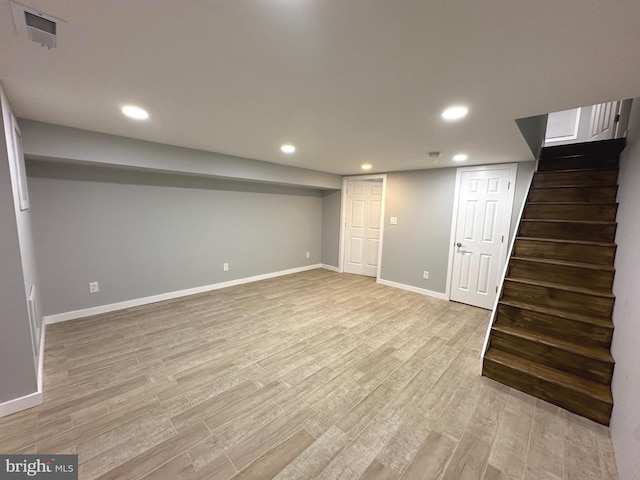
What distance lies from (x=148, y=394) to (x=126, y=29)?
232cm

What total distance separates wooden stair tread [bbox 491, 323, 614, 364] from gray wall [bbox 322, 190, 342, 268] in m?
3.88

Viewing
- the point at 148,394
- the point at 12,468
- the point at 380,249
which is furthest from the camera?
the point at 380,249

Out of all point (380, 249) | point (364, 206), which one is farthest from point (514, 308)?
point (364, 206)

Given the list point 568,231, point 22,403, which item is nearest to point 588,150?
point 568,231

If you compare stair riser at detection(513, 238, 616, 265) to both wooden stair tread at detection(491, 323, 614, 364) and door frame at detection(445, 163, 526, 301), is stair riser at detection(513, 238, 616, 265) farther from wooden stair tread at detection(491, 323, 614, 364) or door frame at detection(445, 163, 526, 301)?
door frame at detection(445, 163, 526, 301)

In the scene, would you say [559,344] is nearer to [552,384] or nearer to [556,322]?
[556,322]

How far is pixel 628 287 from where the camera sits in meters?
1.84

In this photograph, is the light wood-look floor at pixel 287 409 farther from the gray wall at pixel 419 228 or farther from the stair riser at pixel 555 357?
the gray wall at pixel 419 228

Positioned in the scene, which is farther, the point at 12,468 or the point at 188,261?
the point at 188,261

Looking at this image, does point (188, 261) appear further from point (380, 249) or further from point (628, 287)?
point (628, 287)

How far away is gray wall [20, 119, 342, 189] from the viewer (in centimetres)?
242

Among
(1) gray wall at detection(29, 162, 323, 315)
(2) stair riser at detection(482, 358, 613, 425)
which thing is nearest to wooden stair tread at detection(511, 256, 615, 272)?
(2) stair riser at detection(482, 358, 613, 425)

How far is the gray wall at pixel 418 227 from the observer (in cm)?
434

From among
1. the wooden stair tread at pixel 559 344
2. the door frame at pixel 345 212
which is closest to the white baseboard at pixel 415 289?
the door frame at pixel 345 212
